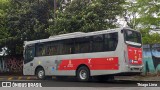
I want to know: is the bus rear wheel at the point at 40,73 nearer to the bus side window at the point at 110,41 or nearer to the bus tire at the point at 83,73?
the bus tire at the point at 83,73

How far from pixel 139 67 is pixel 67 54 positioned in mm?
4842

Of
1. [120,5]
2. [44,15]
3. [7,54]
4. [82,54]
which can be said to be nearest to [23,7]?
[44,15]

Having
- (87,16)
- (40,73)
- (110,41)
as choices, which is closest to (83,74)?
(110,41)

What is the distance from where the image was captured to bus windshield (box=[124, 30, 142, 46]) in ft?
56.6

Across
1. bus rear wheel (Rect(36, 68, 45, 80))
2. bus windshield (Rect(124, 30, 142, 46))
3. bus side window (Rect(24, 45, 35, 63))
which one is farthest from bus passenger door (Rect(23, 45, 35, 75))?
bus windshield (Rect(124, 30, 142, 46))

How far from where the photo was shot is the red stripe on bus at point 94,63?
17.2 metres

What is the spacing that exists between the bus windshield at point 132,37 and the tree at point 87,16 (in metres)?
5.51

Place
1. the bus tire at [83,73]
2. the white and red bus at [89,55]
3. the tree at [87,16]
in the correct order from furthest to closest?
the tree at [87,16], the bus tire at [83,73], the white and red bus at [89,55]

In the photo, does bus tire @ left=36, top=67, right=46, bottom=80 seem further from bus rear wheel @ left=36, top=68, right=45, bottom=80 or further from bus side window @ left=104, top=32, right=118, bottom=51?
bus side window @ left=104, top=32, right=118, bottom=51

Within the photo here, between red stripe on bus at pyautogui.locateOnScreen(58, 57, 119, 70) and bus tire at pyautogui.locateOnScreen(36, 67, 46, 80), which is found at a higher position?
red stripe on bus at pyautogui.locateOnScreen(58, 57, 119, 70)

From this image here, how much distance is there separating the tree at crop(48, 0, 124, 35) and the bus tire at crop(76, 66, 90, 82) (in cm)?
476

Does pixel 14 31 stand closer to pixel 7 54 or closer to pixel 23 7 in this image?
pixel 23 7

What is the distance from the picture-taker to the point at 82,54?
62.0 ft

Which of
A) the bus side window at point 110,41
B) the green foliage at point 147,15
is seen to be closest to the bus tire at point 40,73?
the bus side window at point 110,41
